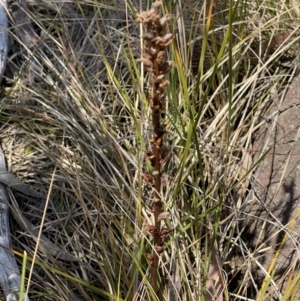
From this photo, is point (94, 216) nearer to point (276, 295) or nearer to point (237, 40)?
point (276, 295)

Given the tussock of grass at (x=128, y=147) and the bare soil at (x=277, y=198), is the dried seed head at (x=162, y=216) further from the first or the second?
the bare soil at (x=277, y=198)

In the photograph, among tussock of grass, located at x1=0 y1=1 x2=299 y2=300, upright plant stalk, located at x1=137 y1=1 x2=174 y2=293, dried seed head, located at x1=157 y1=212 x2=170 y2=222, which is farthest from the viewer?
tussock of grass, located at x1=0 y1=1 x2=299 y2=300

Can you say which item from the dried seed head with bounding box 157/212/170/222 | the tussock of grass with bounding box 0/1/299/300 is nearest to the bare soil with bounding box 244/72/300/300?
the tussock of grass with bounding box 0/1/299/300

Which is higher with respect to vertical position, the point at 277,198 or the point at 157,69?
the point at 157,69

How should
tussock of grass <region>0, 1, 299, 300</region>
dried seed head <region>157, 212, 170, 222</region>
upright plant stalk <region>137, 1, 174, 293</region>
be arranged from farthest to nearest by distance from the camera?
tussock of grass <region>0, 1, 299, 300</region>, dried seed head <region>157, 212, 170, 222</region>, upright plant stalk <region>137, 1, 174, 293</region>

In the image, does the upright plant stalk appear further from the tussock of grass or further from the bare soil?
the bare soil

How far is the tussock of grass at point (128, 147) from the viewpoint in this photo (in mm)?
1731

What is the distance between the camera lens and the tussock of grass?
68.2 inches

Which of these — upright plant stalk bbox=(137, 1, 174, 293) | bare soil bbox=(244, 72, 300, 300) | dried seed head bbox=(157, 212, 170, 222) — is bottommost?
bare soil bbox=(244, 72, 300, 300)

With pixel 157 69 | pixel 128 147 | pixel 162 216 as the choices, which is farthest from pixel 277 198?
pixel 157 69

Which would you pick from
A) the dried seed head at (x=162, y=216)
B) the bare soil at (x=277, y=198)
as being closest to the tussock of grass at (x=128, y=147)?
the bare soil at (x=277, y=198)

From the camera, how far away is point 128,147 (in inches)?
76.7

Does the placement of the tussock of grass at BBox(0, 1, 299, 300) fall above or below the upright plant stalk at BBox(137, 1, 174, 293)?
below

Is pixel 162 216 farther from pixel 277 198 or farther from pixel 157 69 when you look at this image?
pixel 277 198
